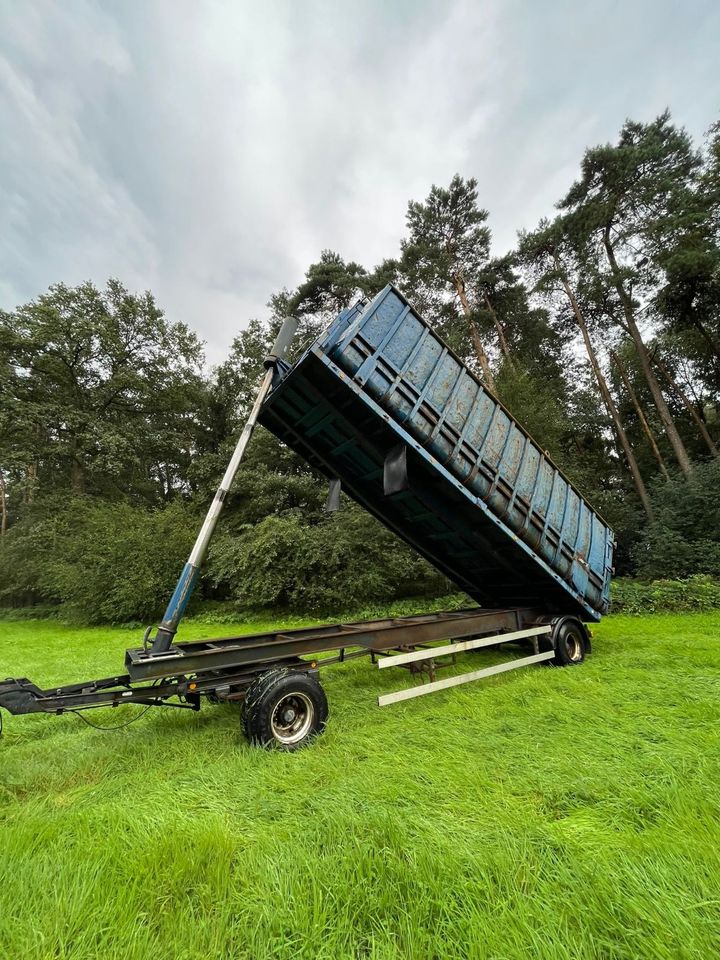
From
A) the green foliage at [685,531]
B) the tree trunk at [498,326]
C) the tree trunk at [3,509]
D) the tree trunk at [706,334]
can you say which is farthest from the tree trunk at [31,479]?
the tree trunk at [706,334]

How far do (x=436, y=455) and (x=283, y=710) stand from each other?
3.00 metres

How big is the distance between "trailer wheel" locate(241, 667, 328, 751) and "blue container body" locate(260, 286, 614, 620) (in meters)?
2.07

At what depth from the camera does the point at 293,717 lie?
3.45 metres

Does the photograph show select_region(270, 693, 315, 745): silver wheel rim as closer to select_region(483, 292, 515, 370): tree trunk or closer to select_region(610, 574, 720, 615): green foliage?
select_region(610, 574, 720, 615): green foliage

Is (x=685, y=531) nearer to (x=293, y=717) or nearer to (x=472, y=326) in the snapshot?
(x=472, y=326)

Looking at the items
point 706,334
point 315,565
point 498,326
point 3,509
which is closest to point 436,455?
point 315,565

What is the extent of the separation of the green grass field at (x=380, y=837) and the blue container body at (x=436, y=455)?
2.00 metres

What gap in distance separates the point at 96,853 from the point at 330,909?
1.21m

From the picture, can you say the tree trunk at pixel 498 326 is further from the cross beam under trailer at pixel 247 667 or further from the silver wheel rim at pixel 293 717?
the silver wheel rim at pixel 293 717

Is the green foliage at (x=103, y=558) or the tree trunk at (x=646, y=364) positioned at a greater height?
the tree trunk at (x=646, y=364)

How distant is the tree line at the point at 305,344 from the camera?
12.8 metres

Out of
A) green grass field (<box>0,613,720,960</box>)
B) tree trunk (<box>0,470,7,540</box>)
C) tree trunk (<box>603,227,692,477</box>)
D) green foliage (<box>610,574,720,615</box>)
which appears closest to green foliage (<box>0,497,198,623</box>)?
tree trunk (<box>0,470,7,540</box>)

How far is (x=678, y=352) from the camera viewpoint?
19.1 metres

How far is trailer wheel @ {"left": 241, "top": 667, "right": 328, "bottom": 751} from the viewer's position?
10.5ft
